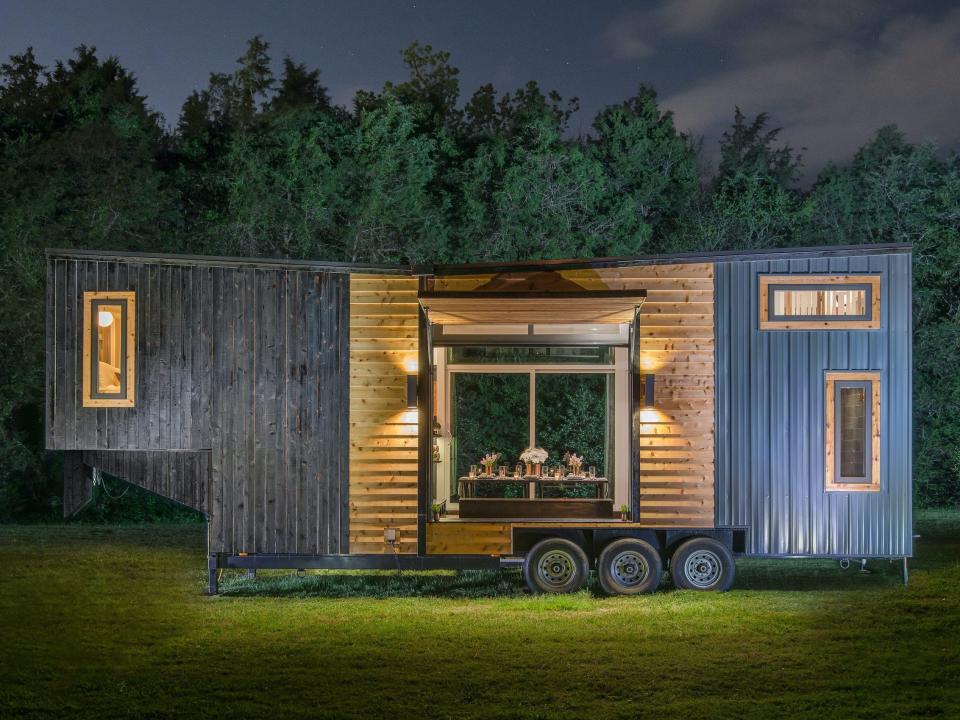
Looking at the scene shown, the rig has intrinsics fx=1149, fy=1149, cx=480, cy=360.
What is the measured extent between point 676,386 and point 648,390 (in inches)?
11.7

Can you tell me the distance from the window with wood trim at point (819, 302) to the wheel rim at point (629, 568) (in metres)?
2.44

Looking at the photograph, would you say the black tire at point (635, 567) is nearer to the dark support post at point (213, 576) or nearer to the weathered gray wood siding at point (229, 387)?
the weathered gray wood siding at point (229, 387)

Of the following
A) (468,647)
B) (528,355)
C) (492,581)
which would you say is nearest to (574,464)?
(492,581)

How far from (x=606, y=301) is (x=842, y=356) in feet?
7.76

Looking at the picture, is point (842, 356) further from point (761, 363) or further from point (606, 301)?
point (606, 301)

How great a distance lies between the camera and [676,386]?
1080 cm

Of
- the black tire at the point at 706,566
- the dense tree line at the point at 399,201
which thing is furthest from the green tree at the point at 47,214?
the black tire at the point at 706,566

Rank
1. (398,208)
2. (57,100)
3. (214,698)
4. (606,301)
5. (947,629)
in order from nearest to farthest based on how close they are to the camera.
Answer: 1. (214,698)
2. (947,629)
3. (606,301)
4. (398,208)
5. (57,100)

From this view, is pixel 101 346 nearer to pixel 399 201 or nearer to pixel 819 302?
pixel 819 302

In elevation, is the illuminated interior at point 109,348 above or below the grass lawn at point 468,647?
above

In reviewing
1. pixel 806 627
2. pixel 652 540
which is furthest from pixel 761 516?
pixel 806 627

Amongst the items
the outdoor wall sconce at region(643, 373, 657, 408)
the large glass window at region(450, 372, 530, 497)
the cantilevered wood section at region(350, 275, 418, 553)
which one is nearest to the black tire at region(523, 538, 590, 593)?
the cantilevered wood section at region(350, 275, 418, 553)

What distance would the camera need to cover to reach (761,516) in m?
10.6

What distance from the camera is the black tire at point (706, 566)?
34.6ft
